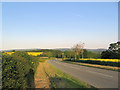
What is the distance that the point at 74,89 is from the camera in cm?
734

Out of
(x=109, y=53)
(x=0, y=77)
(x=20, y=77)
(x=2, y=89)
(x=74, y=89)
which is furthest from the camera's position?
(x=109, y=53)

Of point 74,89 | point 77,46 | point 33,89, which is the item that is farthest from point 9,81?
point 77,46

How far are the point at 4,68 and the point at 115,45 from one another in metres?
63.9

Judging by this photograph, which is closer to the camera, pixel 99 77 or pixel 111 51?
pixel 99 77

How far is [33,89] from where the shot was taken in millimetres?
7719

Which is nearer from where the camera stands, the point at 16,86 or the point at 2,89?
the point at 2,89

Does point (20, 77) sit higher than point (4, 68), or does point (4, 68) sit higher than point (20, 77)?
point (4, 68)

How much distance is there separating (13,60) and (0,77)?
1237mm

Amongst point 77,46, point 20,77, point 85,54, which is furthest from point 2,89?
point 85,54

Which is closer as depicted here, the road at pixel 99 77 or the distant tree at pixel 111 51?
the road at pixel 99 77

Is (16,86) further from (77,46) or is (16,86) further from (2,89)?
(77,46)

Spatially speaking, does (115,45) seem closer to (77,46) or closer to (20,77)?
(77,46)

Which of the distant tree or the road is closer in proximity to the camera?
the road

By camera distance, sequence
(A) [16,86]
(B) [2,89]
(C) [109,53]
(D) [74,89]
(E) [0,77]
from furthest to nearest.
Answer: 1. (C) [109,53]
2. (D) [74,89]
3. (A) [16,86]
4. (B) [2,89]
5. (E) [0,77]
